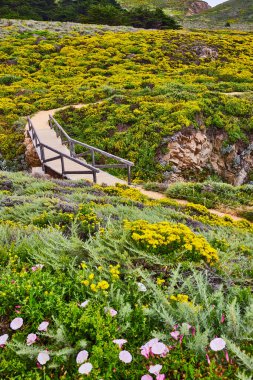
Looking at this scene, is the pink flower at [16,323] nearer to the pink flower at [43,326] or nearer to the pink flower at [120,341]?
the pink flower at [43,326]

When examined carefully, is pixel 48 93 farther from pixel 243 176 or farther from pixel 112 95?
pixel 243 176

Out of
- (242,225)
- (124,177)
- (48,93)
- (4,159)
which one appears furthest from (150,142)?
(48,93)

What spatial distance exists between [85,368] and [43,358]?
0.33 metres

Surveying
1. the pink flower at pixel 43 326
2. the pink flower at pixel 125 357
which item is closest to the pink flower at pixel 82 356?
the pink flower at pixel 125 357

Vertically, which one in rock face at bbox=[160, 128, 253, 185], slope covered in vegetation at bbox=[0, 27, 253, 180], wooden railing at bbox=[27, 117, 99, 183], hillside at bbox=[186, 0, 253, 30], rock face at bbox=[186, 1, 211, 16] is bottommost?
rock face at bbox=[160, 128, 253, 185]

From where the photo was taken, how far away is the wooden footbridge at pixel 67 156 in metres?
11.5

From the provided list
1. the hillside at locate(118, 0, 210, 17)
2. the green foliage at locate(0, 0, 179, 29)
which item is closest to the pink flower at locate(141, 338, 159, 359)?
the green foliage at locate(0, 0, 179, 29)

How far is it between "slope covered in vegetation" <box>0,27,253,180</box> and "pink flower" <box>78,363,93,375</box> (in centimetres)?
1166

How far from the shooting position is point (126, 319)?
8.56ft

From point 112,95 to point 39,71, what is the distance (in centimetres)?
968

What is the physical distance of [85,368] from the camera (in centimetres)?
208

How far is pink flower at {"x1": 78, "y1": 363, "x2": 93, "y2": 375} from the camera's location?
206cm

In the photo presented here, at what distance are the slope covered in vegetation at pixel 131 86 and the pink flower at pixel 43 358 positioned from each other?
11.5 m

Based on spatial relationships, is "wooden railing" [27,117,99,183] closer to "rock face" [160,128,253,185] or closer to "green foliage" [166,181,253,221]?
Answer: "green foliage" [166,181,253,221]
